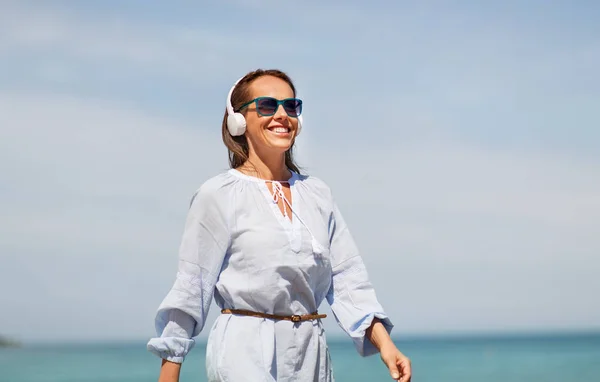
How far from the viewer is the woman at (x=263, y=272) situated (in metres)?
3.02

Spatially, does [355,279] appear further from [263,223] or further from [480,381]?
[480,381]

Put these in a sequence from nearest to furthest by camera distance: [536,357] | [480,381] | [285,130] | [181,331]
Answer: [181,331]
[285,130]
[480,381]
[536,357]

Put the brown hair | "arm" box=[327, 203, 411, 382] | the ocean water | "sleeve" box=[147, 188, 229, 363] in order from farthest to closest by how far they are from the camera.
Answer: the ocean water < the brown hair < "arm" box=[327, 203, 411, 382] < "sleeve" box=[147, 188, 229, 363]

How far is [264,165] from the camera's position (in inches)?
129

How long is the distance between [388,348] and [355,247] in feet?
1.30

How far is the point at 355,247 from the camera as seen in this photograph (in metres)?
3.34

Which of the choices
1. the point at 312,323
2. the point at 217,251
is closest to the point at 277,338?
the point at 312,323

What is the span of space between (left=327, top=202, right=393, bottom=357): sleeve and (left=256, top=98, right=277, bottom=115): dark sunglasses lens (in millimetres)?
424

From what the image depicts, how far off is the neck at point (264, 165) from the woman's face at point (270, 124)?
0.07ft

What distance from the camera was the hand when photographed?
3.01m

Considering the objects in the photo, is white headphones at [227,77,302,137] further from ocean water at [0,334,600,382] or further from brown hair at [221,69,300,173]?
ocean water at [0,334,600,382]

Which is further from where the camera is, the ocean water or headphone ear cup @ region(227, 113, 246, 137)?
the ocean water

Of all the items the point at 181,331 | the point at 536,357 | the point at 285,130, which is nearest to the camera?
the point at 181,331

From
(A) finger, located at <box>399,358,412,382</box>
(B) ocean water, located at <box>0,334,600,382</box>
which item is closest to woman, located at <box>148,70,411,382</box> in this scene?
(A) finger, located at <box>399,358,412,382</box>
